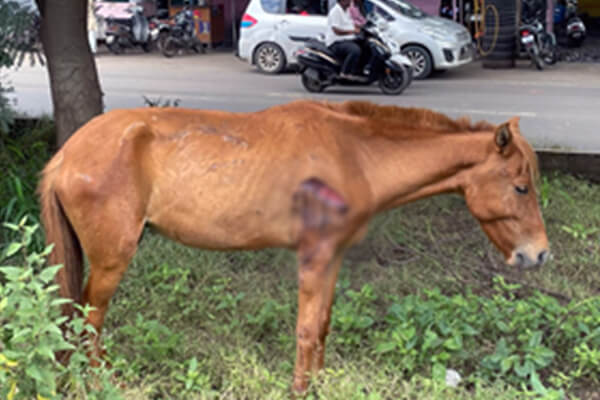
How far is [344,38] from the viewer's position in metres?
11.5

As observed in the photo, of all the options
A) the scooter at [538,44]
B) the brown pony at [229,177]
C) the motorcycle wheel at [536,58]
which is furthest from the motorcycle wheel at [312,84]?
the brown pony at [229,177]

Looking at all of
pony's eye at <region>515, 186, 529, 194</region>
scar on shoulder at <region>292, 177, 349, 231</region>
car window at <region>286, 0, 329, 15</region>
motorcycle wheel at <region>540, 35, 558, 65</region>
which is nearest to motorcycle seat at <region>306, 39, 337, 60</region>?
car window at <region>286, 0, 329, 15</region>

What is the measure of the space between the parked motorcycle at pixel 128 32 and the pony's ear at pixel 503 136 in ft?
62.9

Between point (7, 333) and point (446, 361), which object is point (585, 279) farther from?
point (7, 333)

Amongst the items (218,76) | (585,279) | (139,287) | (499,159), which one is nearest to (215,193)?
(499,159)

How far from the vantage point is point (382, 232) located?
3.76 feet

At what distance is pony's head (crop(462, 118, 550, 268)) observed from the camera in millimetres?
2600

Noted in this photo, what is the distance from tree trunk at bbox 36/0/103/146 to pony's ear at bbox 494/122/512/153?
4.04 m

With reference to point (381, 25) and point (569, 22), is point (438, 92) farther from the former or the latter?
point (569, 22)

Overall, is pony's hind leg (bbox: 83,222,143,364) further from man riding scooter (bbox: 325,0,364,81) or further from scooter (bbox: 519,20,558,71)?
scooter (bbox: 519,20,558,71)

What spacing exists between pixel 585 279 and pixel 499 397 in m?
1.92

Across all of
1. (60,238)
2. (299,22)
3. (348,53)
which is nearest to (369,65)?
(348,53)

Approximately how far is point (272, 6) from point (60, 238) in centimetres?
1239

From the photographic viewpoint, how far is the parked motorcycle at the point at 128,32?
794 inches
